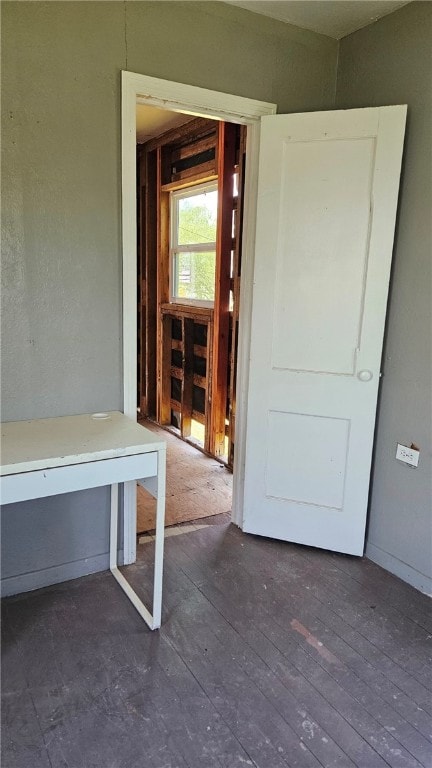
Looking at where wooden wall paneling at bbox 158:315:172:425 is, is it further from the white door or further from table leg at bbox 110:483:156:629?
table leg at bbox 110:483:156:629

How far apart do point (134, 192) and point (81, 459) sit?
1188 mm

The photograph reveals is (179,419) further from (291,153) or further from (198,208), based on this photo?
(291,153)

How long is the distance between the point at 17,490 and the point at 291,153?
1.91 m

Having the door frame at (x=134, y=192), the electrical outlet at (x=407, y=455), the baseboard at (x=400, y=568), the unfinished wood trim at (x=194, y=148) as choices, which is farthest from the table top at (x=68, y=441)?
the unfinished wood trim at (x=194, y=148)

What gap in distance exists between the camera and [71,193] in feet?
6.70

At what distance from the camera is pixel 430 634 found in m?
→ 2.04

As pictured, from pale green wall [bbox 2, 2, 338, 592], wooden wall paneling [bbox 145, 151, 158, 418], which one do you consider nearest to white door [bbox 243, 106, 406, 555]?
pale green wall [bbox 2, 2, 338, 592]

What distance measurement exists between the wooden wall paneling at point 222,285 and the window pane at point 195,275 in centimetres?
35

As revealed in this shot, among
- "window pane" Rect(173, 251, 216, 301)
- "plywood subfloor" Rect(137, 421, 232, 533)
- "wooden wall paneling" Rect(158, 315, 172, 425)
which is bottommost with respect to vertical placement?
"plywood subfloor" Rect(137, 421, 232, 533)

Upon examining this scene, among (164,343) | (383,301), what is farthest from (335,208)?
(164,343)

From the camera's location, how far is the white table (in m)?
1.62

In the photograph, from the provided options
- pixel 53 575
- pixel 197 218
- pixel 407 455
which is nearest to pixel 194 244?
pixel 197 218

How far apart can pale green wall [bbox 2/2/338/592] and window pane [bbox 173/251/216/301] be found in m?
1.75

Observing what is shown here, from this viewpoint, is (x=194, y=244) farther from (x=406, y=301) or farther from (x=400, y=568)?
(x=400, y=568)
